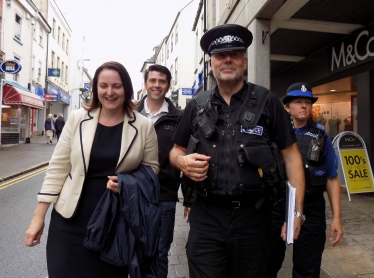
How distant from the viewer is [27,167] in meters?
11.3

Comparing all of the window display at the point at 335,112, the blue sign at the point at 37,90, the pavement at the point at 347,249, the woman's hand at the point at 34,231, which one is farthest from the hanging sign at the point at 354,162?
the blue sign at the point at 37,90

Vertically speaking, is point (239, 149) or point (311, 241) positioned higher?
point (239, 149)

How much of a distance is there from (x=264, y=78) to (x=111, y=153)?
4.60 meters

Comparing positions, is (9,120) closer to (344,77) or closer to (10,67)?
(10,67)

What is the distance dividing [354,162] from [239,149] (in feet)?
21.6

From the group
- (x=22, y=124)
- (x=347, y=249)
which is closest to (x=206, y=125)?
(x=347, y=249)

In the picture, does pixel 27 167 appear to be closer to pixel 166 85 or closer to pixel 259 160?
pixel 166 85

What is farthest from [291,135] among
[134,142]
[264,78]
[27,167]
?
[27,167]

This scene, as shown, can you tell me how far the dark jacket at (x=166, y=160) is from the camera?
3105mm

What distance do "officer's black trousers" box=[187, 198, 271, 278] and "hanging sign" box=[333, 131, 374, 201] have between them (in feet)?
20.0

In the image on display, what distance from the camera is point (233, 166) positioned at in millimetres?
2008

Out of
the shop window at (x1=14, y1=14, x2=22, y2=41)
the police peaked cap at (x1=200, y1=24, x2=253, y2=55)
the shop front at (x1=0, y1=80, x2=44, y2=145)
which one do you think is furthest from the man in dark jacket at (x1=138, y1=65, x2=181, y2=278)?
the shop window at (x1=14, y1=14, x2=22, y2=41)

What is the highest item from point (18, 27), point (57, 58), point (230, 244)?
point (57, 58)

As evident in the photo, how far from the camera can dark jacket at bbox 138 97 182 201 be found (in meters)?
3.11
